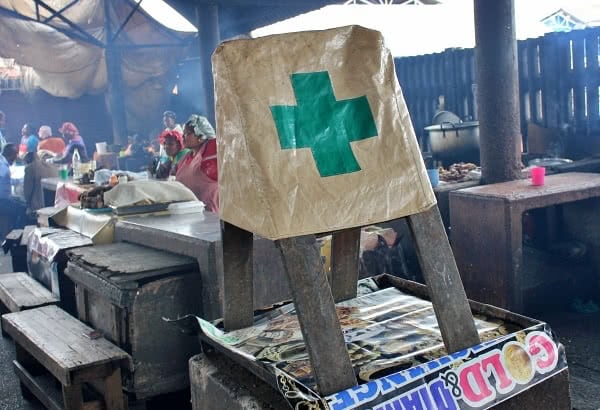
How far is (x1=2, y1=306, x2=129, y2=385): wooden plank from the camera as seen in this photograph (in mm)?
3414

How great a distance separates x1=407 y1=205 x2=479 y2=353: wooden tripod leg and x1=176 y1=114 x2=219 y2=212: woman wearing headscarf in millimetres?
4020

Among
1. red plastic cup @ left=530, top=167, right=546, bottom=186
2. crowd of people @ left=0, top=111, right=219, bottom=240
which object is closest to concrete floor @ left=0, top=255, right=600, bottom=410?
red plastic cup @ left=530, top=167, right=546, bottom=186

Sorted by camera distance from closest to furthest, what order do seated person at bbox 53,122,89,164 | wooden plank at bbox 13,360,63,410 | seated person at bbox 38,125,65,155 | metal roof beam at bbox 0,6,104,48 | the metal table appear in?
the metal table, wooden plank at bbox 13,360,63,410, seated person at bbox 53,122,89,164, metal roof beam at bbox 0,6,104,48, seated person at bbox 38,125,65,155

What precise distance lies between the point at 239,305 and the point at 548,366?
117 cm

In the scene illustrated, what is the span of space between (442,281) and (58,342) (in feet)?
8.78

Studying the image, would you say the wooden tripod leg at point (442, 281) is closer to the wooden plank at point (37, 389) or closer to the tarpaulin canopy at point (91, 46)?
the wooden plank at point (37, 389)

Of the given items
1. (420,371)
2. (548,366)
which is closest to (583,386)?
(548,366)

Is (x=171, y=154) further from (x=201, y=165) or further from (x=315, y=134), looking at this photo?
(x=315, y=134)

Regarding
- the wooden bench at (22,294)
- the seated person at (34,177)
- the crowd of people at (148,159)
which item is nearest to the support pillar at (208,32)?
the crowd of people at (148,159)

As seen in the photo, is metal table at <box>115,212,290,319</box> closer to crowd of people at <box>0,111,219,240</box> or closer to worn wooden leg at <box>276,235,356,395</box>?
crowd of people at <box>0,111,219,240</box>

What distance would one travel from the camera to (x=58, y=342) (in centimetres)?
379

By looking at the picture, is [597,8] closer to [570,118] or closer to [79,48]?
[570,118]

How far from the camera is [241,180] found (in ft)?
6.53

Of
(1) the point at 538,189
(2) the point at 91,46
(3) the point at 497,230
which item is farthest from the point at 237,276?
(2) the point at 91,46
